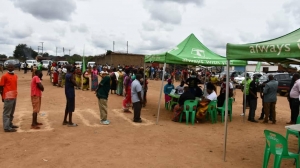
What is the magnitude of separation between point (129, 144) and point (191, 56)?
423 centimetres

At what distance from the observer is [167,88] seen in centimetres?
1050

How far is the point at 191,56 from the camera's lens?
900 centimetres

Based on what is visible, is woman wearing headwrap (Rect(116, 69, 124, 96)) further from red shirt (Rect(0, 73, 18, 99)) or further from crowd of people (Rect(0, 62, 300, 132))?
red shirt (Rect(0, 73, 18, 99))

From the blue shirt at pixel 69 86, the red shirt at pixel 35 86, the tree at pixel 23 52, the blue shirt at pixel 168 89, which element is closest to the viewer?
the red shirt at pixel 35 86

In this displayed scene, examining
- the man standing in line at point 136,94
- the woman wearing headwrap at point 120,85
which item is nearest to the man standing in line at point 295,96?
the man standing in line at point 136,94

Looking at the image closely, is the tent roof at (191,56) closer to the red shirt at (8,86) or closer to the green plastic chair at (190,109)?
the green plastic chair at (190,109)

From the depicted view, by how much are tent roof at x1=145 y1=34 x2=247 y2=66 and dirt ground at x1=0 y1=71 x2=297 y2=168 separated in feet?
6.64

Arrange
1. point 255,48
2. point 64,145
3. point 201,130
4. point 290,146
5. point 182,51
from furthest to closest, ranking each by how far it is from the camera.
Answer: point 182,51 < point 201,130 < point 290,146 < point 64,145 < point 255,48

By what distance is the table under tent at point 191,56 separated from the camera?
839 cm

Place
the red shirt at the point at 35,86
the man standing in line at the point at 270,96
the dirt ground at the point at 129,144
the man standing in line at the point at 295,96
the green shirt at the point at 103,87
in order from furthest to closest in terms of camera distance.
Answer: the man standing in line at the point at 270,96 < the man standing in line at the point at 295,96 < the green shirt at the point at 103,87 < the red shirt at the point at 35,86 < the dirt ground at the point at 129,144

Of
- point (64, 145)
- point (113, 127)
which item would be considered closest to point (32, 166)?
point (64, 145)

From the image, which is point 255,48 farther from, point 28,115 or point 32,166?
point 28,115

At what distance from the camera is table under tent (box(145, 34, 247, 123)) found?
27.5ft

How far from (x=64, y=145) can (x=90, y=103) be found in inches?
240
